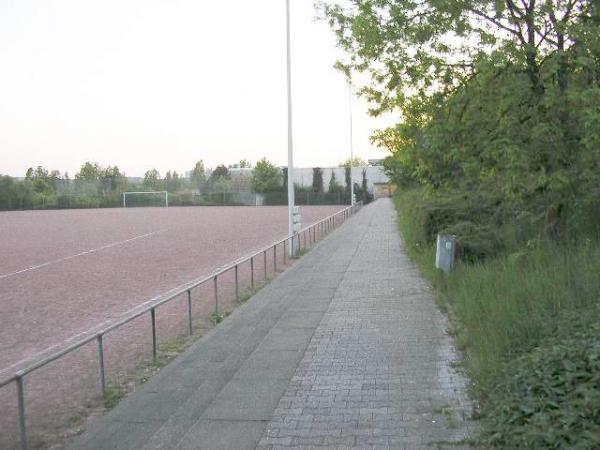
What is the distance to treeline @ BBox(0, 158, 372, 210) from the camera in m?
83.3

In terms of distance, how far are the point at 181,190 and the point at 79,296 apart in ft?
298

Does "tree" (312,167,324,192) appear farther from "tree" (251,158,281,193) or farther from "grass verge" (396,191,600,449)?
"grass verge" (396,191,600,449)

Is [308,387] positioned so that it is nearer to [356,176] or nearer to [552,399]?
[552,399]

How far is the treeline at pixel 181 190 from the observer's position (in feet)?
273

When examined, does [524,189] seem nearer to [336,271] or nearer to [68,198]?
[336,271]

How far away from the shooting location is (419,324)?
30.0 ft

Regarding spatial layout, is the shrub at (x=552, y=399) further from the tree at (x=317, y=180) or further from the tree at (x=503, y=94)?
the tree at (x=317, y=180)

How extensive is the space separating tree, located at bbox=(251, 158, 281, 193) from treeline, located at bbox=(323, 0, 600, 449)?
78.9m

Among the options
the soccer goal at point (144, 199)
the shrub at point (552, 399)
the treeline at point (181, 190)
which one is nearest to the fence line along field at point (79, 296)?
the shrub at point (552, 399)

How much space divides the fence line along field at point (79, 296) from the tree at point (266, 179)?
204ft

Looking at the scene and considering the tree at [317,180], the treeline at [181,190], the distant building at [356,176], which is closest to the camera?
the treeline at [181,190]

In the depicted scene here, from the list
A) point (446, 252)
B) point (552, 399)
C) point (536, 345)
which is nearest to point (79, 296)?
point (446, 252)

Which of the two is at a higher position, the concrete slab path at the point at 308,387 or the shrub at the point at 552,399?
the shrub at the point at 552,399

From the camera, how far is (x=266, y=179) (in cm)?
9369
